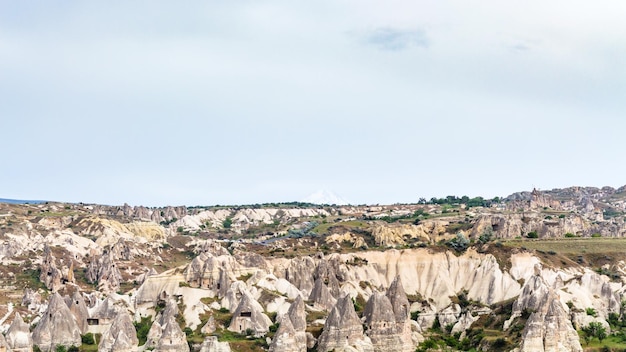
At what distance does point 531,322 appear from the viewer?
8988cm

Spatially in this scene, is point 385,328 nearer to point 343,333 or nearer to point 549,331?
point 343,333

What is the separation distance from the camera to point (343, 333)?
282 feet

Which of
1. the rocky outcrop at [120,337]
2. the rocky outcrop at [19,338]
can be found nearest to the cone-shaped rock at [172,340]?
the rocky outcrop at [120,337]

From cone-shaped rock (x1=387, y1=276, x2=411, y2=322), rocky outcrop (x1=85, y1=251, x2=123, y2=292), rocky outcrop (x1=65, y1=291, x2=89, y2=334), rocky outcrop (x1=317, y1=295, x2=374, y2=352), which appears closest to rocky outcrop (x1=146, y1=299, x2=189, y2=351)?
rocky outcrop (x1=65, y1=291, x2=89, y2=334)

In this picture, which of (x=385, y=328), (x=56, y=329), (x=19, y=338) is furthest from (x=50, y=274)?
(x=385, y=328)

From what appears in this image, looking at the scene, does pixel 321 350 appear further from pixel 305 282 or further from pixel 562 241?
pixel 562 241

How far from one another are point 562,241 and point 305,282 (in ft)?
207

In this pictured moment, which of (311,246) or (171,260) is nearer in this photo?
(311,246)

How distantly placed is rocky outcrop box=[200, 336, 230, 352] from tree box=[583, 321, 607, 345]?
42129 millimetres

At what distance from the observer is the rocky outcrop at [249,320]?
90.3 meters

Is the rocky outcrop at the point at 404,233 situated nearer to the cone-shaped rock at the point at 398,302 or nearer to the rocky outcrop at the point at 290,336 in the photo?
the cone-shaped rock at the point at 398,302

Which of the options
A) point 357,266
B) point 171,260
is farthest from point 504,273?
point 171,260

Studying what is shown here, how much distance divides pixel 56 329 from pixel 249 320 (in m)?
20.3

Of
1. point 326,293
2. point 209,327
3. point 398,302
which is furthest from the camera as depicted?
point 326,293
